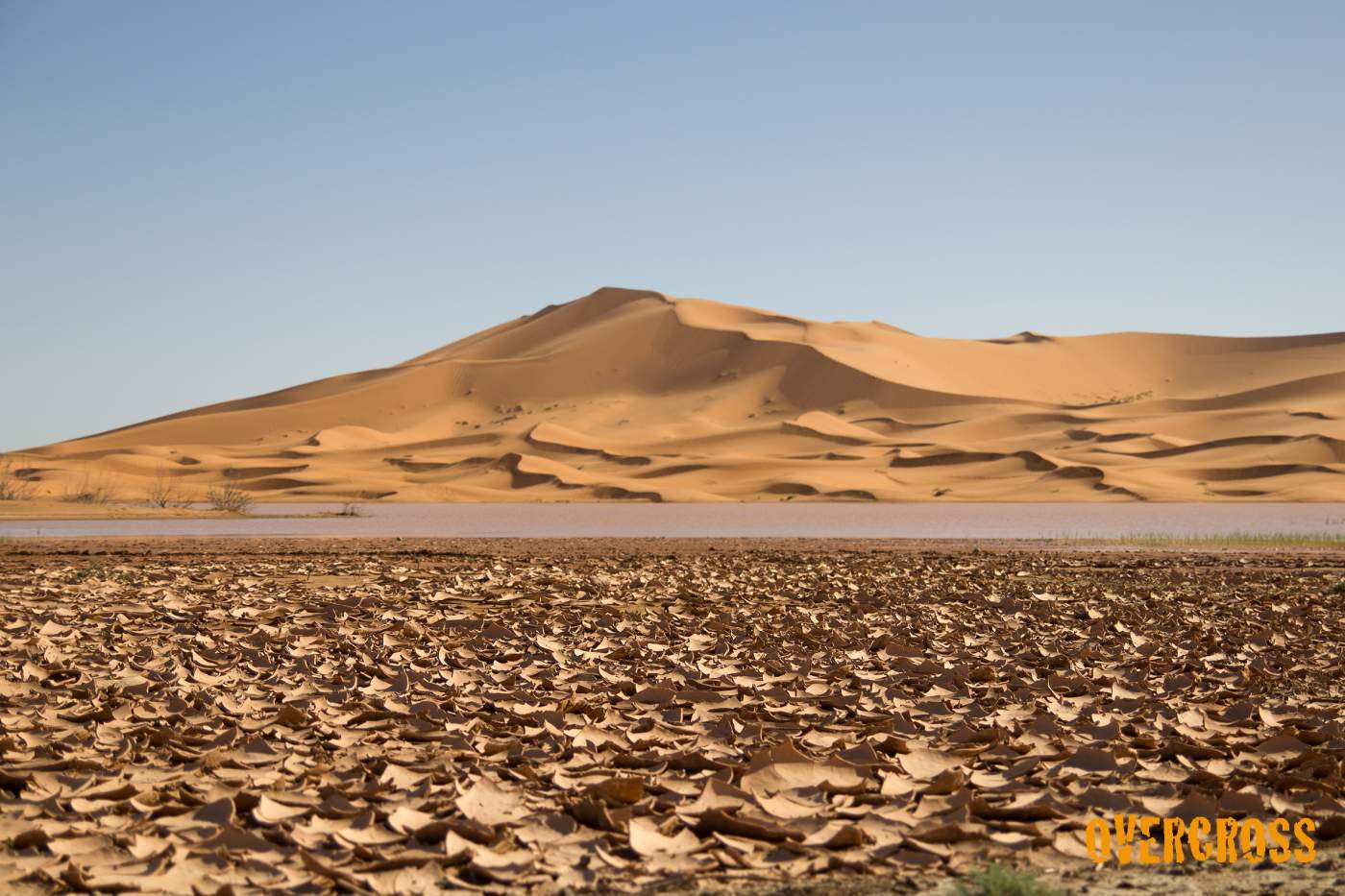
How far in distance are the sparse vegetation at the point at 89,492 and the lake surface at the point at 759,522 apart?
490 cm

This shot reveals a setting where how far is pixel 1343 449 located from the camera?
52.7m

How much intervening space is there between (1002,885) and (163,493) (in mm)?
45824

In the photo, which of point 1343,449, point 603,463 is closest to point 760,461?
point 603,463

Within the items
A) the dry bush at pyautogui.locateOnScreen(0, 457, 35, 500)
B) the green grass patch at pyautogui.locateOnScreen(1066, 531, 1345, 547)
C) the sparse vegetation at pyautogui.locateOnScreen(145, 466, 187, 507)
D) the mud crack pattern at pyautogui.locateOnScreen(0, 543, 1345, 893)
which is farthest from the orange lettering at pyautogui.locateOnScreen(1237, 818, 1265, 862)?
the dry bush at pyautogui.locateOnScreen(0, 457, 35, 500)

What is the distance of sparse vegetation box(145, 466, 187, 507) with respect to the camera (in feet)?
127

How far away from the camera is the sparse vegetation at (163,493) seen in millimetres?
38625

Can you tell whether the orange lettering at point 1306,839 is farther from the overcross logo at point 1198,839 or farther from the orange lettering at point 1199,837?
the orange lettering at point 1199,837

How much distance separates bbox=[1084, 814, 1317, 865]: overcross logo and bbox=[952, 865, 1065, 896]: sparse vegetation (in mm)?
500

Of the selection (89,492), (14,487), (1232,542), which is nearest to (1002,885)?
(1232,542)

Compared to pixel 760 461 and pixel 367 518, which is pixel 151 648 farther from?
pixel 760 461

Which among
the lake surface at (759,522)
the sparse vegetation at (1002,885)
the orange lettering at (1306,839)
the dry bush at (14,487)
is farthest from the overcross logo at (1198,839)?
the dry bush at (14,487)

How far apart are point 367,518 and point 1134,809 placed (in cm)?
2719

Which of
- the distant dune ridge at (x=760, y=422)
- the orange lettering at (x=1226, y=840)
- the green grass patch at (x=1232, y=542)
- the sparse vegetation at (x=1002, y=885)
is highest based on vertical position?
the distant dune ridge at (x=760, y=422)

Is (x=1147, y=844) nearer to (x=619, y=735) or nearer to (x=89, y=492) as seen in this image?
(x=619, y=735)
